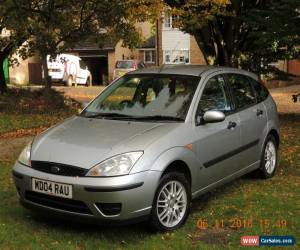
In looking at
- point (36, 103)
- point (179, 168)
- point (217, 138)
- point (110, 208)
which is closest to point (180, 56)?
point (36, 103)

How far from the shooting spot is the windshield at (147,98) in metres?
6.09

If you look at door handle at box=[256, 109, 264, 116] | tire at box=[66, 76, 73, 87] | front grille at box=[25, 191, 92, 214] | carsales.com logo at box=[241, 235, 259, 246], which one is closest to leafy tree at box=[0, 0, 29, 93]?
door handle at box=[256, 109, 264, 116]

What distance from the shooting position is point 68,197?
5.11 meters

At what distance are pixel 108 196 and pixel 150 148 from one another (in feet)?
2.09

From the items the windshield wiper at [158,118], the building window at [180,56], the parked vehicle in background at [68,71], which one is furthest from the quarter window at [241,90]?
the building window at [180,56]

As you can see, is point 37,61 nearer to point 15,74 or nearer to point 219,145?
point 15,74

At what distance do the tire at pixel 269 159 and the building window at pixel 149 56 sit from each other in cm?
3514

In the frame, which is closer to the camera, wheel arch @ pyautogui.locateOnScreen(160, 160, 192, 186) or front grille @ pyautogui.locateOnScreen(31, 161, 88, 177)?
front grille @ pyautogui.locateOnScreen(31, 161, 88, 177)

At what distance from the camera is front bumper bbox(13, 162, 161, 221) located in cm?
498

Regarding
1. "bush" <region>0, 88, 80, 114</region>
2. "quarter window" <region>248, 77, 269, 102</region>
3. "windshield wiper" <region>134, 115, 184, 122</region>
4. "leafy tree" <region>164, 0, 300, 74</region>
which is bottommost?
"bush" <region>0, 88, 80, 114</region>

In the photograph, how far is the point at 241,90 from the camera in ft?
→ 23.6

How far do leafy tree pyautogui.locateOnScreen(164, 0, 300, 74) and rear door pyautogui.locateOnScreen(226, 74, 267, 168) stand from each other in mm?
5082

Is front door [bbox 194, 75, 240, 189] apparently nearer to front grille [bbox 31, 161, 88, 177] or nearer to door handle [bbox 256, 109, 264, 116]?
door handle [bbox 256, 109, 264, 116]

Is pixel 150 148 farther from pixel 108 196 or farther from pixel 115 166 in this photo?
pixel 108 196
